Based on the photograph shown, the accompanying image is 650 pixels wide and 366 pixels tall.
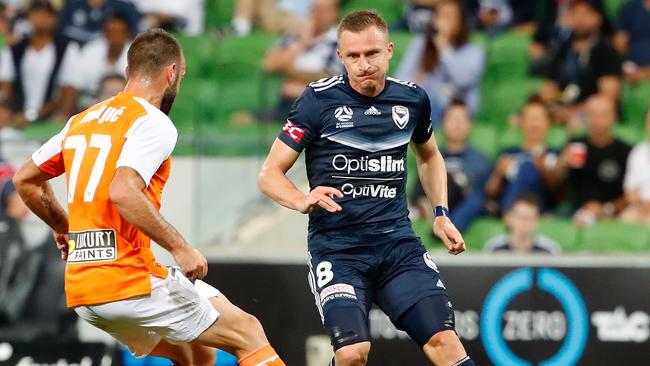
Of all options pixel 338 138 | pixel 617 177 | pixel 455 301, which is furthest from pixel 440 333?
pixel 617 177

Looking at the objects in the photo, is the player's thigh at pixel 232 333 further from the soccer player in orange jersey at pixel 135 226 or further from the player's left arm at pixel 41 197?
the player's left arm at pixel 41 197

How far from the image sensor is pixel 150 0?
12516 mm

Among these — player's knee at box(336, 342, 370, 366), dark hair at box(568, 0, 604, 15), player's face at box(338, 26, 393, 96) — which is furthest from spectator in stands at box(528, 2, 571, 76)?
player's knee at box(336, 342, 370, 366)

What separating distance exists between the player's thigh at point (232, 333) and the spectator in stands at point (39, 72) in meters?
6.09

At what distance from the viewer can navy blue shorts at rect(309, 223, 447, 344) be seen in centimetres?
→ 631

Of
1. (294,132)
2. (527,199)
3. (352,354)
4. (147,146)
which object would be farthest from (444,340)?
(527,199)

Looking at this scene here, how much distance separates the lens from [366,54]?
6.33 meters

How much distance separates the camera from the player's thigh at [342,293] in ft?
20.1

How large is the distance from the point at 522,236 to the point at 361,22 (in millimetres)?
4117

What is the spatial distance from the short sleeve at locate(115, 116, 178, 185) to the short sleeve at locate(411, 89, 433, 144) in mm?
1500

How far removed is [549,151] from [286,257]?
290 cm

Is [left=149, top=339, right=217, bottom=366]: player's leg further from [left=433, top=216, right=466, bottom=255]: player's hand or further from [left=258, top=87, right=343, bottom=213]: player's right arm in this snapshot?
[left=433, top=216, right=466, bottom=255]: player's hand

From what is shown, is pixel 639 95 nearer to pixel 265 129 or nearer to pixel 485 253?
pixel 485 253

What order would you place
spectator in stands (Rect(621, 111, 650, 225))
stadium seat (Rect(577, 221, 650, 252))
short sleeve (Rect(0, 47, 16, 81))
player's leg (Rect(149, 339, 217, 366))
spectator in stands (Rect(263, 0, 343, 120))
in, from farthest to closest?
short sleeve (Rect(0, 47, 16, 81)) < spectator in stands (Rect(263, 0, 343, 120)) < spectator in stands (Rect(621, 111, 650, 225)) < stadium seat (Rect(577, 221, 650, 252)) < player's leg (Rect(149, 339, 217, 366))
